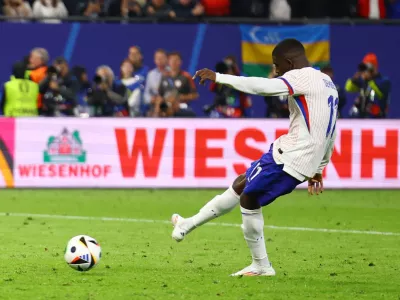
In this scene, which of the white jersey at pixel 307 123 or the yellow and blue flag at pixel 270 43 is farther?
the yellow and blue flag at pixel 270 43

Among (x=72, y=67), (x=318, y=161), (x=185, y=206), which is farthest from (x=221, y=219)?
(x=72, y=67)

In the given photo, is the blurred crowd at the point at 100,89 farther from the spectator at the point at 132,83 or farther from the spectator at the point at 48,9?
the spectator at the point at 48,9

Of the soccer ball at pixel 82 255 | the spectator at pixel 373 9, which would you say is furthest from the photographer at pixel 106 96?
the soccer ball at pixel 82 255

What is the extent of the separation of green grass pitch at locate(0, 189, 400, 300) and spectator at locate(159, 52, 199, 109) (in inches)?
120

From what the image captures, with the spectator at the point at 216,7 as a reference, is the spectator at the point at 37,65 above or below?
below

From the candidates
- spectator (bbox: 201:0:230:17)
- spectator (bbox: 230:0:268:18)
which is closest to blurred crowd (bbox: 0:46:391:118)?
spectator (bbox: 201:0:230:17)

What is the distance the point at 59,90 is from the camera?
2028 centimetres

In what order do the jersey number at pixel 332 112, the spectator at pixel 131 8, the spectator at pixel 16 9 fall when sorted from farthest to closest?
the spectator at pixel 131 8
the spectator at pixel 16 9
the jersey number at pixel 332 112

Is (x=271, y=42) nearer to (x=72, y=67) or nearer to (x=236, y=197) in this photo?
(x=72, y=67)

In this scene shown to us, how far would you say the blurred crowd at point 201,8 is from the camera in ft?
73.8

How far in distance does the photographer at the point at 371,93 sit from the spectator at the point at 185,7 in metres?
3.88

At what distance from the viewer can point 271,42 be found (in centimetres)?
2239

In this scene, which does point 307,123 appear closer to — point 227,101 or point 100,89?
point 100,89

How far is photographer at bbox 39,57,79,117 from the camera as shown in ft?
65.1
